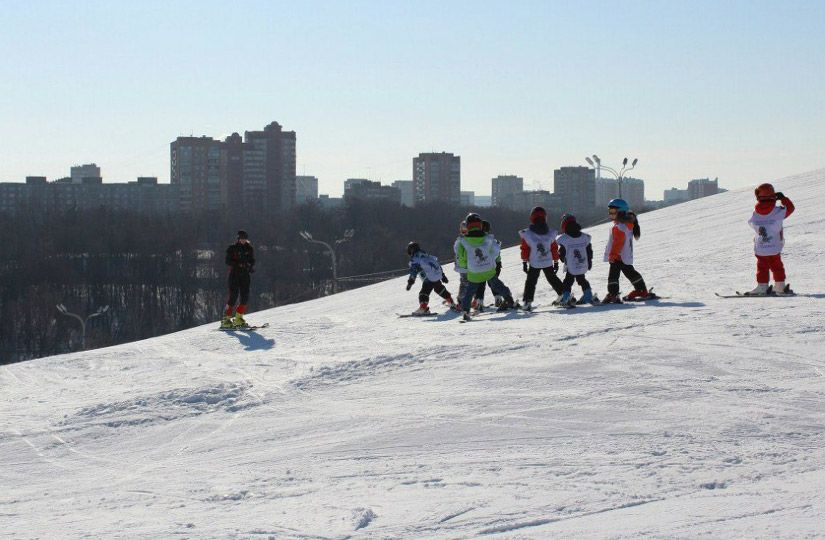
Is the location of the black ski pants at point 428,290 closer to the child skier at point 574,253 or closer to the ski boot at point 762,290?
the child skier at point 574,253

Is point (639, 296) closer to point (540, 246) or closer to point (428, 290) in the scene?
point (540, 246)

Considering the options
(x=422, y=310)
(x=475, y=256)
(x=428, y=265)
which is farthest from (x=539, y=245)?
(x=422, y=310)

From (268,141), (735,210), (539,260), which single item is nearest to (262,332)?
(539,260)

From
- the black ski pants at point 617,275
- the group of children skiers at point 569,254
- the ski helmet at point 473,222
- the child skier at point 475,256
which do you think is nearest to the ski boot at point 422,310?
the group of children skiers at point 569,254

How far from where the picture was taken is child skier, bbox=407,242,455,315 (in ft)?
50.3

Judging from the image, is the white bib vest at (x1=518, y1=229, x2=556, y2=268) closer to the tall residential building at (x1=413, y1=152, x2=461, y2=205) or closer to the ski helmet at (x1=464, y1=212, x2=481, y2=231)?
the ski helmet at (x1=464, y1=212, x2=481, y2=231)

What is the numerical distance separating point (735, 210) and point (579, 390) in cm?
1992

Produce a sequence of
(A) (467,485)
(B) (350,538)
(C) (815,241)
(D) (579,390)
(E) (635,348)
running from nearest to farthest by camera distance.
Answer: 1. (B) (350,538)
2. (A) (467,485)
3. (D) (579,390)
4. (E) (635,348)
5. (C) (815,241)

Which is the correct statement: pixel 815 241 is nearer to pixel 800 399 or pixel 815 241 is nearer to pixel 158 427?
pixel 800 399

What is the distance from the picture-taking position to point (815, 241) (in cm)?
1848

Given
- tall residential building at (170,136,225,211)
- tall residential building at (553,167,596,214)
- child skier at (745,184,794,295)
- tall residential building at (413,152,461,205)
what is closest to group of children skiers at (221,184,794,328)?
child skier at (745,184,794,295)

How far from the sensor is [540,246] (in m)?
14.0

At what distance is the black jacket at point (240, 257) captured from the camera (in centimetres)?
1477

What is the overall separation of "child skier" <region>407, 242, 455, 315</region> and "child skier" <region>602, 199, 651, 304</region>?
2.58m
